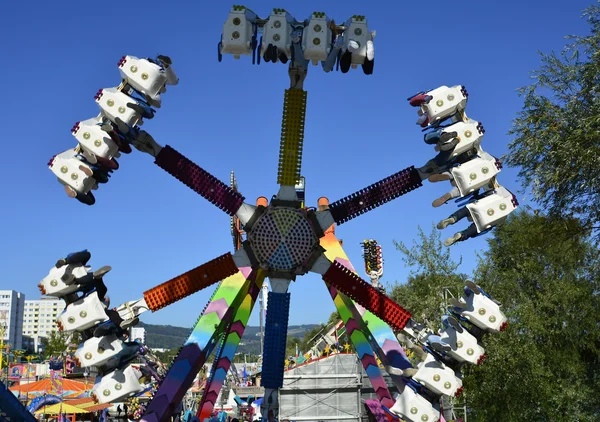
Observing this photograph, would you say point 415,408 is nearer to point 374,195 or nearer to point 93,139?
point 374,195

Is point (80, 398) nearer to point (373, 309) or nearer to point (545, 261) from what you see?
point (373, 309)

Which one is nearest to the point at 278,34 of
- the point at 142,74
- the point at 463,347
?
the point at 142,74

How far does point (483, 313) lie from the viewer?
15.2 meters

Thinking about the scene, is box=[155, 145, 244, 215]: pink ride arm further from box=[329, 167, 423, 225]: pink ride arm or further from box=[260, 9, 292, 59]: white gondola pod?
box=[260, 9, 292, 59]: white gondola pod

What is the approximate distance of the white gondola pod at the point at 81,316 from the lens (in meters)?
14.4

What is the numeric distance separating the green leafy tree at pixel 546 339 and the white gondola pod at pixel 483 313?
5.12m

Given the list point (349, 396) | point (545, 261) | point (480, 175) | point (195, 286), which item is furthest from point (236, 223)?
point (545, 261)

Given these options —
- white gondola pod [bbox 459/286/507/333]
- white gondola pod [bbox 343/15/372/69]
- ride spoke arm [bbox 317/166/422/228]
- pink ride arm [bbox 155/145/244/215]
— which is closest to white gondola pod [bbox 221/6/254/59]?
white gondola pod [bbox 343/15/372/69]

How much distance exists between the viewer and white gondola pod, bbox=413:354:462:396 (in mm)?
14891

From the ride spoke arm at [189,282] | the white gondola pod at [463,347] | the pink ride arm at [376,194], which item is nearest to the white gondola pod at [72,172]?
the ride spoke arm at [189,282]

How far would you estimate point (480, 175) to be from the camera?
51.1ft

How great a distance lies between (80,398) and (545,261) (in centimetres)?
2526

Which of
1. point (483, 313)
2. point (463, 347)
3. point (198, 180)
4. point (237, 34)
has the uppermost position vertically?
point (237, 34)

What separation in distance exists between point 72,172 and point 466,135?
8928 millimetres
